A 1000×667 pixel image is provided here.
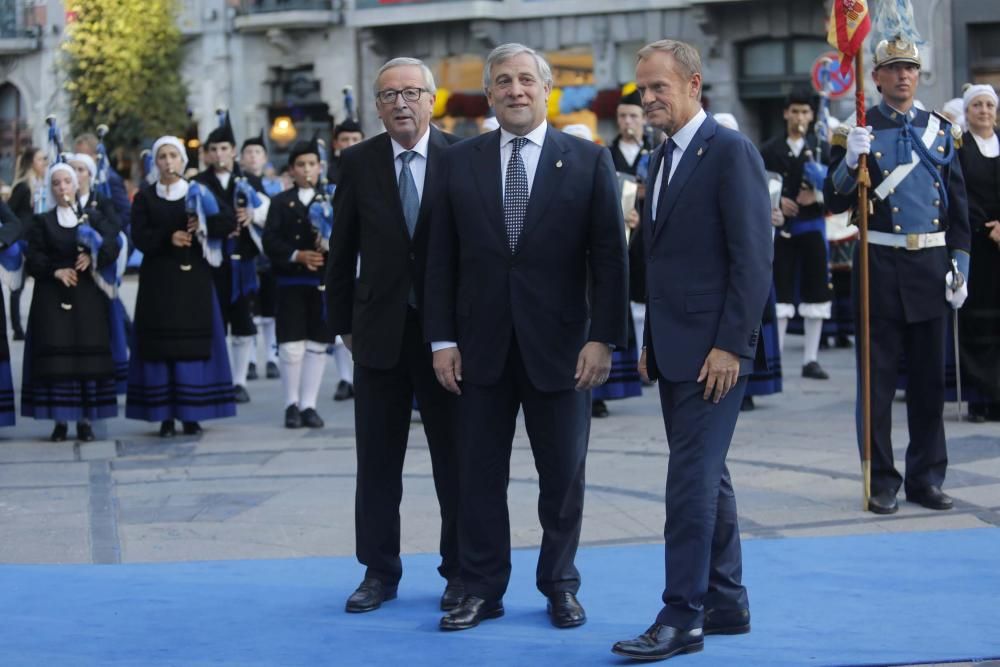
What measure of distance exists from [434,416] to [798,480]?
3.14 meters

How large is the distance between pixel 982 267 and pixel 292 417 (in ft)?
14.4

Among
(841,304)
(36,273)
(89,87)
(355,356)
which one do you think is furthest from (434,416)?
(89,87)

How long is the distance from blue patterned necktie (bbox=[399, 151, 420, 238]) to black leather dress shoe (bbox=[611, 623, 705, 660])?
5.57 feet

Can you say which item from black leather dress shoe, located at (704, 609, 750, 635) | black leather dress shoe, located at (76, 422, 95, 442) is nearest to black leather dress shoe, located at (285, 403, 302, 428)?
black leather dress shoe, located at (76, 422, 95, 442)

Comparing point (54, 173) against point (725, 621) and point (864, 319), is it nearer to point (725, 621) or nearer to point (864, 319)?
point (864, 319)

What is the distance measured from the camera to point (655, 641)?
18.3 feet

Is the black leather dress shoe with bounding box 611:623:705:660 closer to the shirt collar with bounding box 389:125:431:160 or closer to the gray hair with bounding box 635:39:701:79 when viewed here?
the gray hair with bounding box 635:39:701:79

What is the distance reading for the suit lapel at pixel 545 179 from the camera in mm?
6000

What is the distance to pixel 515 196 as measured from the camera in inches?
238

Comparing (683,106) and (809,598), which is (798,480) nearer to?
(809,598)

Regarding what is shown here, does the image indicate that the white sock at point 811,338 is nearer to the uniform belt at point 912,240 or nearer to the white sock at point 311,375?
the white sock at point 311,375

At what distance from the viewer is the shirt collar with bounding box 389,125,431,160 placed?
6.42 meters


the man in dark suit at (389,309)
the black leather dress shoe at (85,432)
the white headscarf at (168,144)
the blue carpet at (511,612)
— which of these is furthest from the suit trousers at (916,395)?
the black leather dress shoe at (85,432)

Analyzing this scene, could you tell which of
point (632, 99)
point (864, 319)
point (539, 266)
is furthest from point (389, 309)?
point (632, 99)
